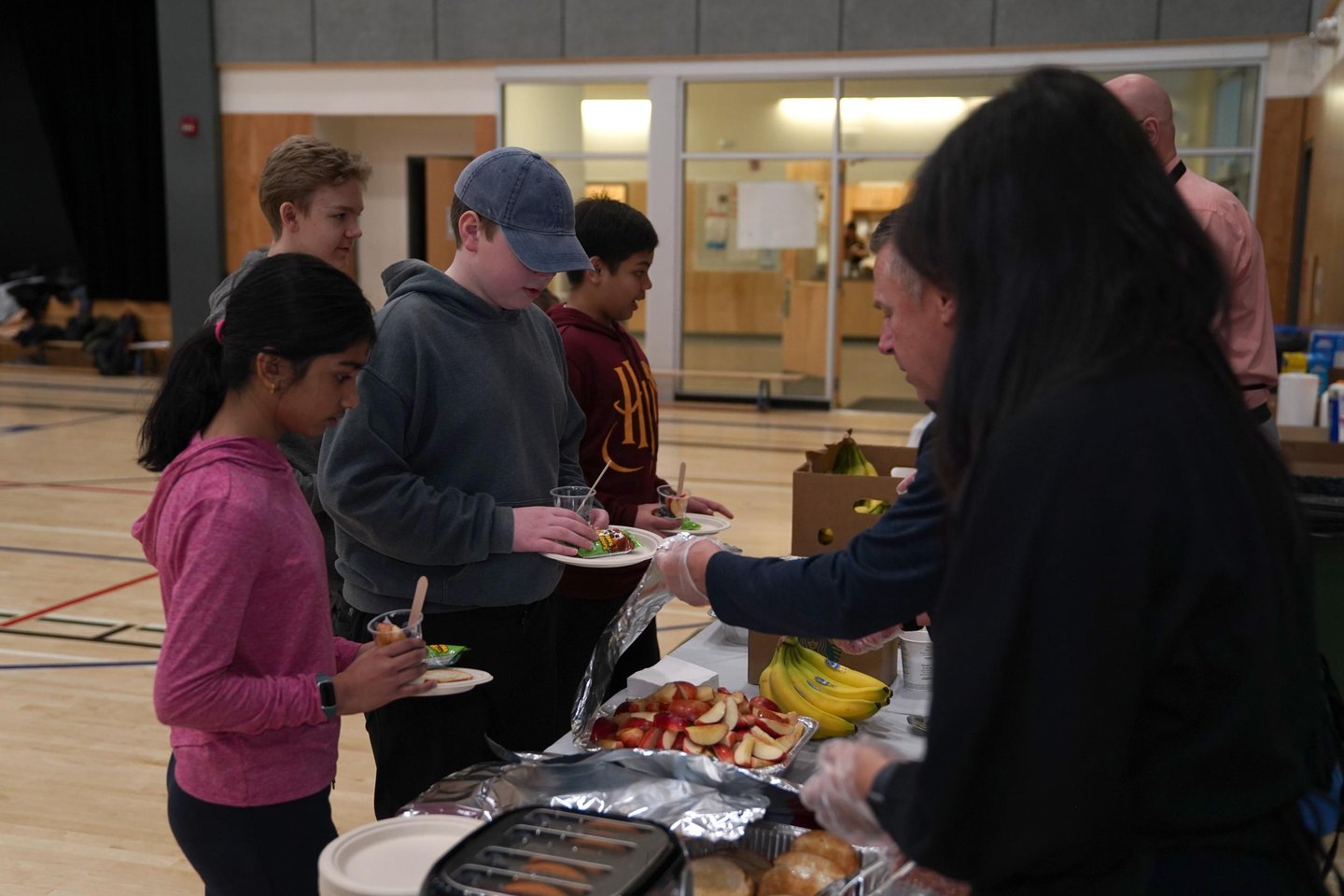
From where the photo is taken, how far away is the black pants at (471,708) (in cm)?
220

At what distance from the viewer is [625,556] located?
7.51ft

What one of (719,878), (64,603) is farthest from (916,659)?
(64,603)

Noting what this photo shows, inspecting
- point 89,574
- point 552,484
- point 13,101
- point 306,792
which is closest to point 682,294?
point 89,574

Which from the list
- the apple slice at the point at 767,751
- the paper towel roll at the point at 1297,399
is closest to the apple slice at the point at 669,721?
the apple slice at the point at 767,751

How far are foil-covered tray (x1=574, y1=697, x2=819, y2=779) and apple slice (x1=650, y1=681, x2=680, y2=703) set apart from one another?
29 mm

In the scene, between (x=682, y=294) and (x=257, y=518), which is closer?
(x=257, y=518)

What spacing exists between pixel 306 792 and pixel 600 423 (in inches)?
55.6

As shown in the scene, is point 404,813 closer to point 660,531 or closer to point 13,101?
point 660,531

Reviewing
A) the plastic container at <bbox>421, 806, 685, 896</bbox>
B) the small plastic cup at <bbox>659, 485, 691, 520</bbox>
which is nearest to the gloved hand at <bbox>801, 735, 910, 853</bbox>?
the plastic container at <bbox>421, 806, 685, 896</bbox>

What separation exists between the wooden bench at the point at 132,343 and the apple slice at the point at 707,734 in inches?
517

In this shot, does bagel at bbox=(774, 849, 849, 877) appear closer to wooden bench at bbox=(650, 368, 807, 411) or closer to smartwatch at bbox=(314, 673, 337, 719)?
smartwatch at bbox=(314, 673, 337, 719)

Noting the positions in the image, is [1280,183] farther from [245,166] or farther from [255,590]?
[255,590]

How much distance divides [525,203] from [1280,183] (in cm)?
993

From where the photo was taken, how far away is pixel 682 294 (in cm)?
1201
